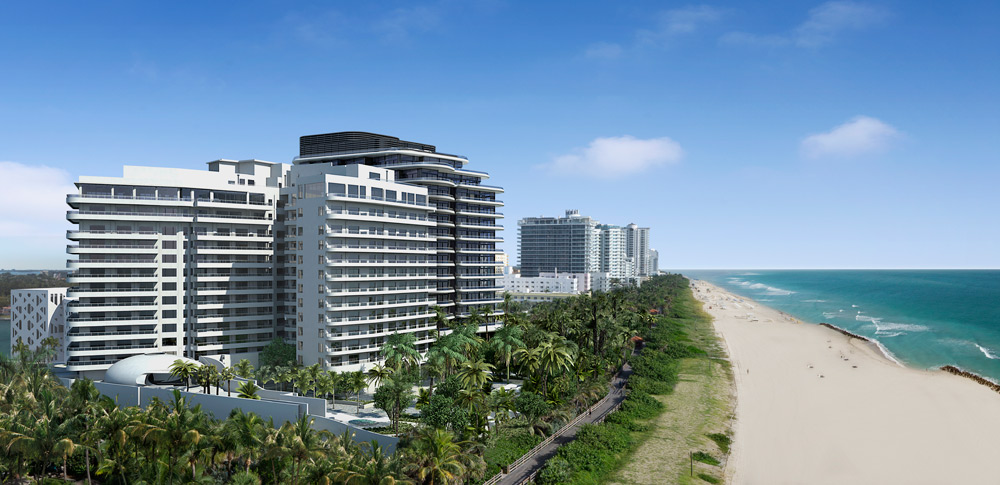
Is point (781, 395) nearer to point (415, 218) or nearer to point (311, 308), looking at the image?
point (415, 218)

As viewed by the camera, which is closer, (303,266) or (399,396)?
(399,396)

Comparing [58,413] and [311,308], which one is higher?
[311,308]

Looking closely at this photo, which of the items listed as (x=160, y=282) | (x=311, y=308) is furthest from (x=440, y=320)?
(x=160, y=282)

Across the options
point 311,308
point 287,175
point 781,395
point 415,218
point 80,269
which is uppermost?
point 287,175

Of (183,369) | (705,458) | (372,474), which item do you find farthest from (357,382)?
(705,458)

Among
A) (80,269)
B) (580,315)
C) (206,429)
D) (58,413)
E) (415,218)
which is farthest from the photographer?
(580,315)

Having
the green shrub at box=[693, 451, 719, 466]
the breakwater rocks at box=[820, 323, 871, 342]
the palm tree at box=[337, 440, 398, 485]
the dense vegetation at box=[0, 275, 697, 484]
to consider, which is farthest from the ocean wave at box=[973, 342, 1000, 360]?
the palm tree at box=[337, 440, 398, 485]
